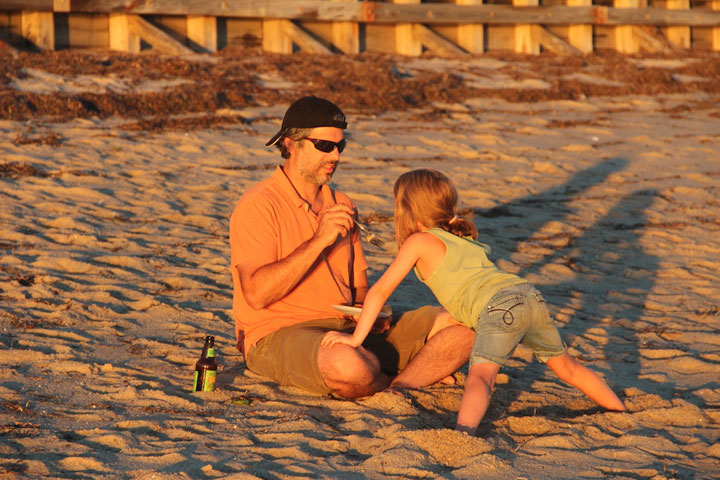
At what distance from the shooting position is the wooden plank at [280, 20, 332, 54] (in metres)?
13.0

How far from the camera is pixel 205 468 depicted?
133 inches

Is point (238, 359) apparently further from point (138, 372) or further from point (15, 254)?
point (15, 254)

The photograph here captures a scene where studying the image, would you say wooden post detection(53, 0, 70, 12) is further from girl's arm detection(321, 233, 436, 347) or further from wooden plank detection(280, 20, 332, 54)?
girl's arm detection(321, 233, 436, 347)

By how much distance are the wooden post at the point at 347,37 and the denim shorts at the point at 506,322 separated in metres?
9.88

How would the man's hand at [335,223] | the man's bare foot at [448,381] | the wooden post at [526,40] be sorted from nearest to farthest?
the man's hand at [335,223] < the man's bare foot at [448,381] < the wooden post at [526,40]

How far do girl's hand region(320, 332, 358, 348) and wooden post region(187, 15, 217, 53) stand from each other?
901 centimetres

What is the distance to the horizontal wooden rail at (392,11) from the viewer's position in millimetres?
11507

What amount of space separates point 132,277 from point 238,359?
1.49 m

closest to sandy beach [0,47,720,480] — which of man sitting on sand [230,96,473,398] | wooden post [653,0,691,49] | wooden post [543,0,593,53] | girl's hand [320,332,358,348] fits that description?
man sitting on sand [230,96,473,398]

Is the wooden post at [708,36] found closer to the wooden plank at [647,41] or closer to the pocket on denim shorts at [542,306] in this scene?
the wooden plank at [647,41]

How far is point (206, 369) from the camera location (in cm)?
432

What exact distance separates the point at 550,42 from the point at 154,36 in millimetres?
6722

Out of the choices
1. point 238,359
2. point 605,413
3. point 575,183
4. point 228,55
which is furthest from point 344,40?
point 605,413

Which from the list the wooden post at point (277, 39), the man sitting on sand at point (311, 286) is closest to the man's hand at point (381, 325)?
the man sitting on sand at point (311, 286)
